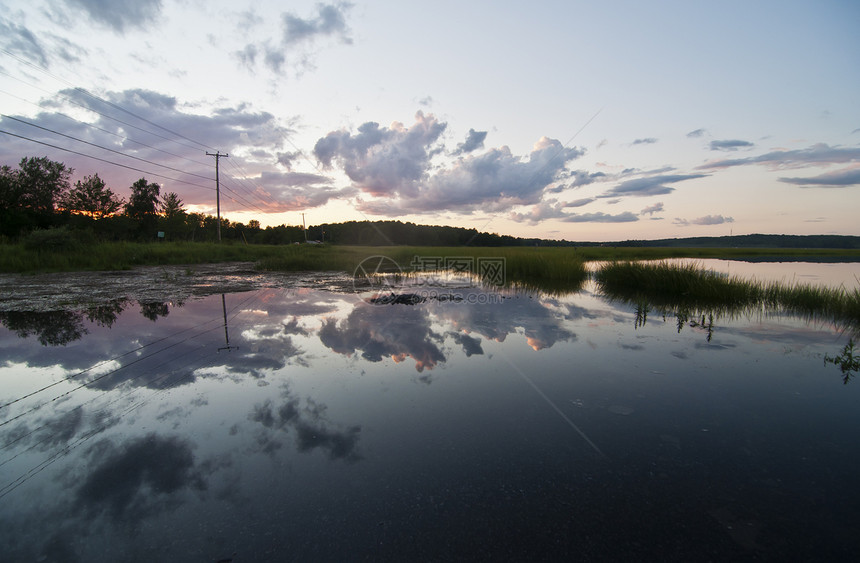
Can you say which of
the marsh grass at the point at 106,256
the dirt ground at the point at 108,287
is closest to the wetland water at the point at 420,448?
the dirt ground at the point at 108,287

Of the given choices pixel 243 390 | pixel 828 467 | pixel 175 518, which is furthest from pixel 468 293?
pixel 175 518

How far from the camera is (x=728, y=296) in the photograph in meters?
11.3

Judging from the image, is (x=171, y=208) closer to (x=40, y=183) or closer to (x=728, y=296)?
(x=40, y=183)

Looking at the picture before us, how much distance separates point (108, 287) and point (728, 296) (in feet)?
68.8

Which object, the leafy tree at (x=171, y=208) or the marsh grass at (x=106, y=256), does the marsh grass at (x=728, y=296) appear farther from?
the leafy tree at (x=171, y=208)

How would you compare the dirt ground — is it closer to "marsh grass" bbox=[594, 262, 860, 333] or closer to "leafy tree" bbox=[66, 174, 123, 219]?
"marsh grass" bbox=[594, 262, 860, 333]

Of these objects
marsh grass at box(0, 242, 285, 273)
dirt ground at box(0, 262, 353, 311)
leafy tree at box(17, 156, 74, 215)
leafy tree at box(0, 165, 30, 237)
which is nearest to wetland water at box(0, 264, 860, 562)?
dirt ground at box(0, 262, 353, 311)

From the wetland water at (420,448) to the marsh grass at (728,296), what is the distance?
3495 mm

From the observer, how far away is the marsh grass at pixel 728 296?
957cm

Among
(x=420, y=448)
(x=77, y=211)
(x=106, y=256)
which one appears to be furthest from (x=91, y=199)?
(x=420, y=448)

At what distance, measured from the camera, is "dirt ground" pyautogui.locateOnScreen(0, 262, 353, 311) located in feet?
32.4

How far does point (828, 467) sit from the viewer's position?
120 inches

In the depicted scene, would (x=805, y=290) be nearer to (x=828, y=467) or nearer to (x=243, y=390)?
(x=828, y=467)

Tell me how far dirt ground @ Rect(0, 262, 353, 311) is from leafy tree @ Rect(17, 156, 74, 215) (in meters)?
40.5
